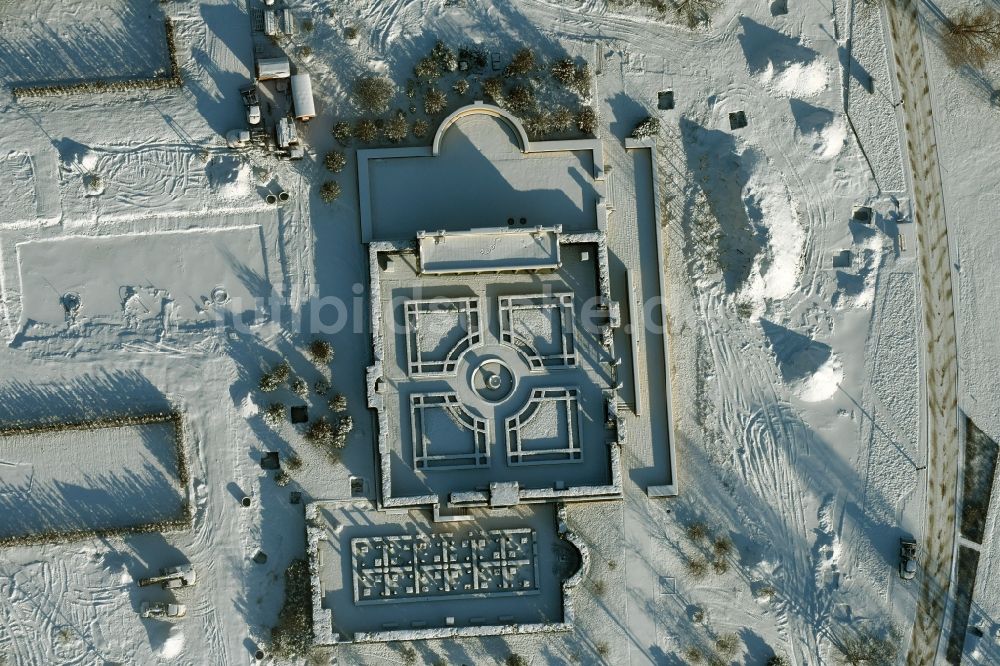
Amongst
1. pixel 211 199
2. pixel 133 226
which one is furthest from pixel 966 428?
pixel 133 226

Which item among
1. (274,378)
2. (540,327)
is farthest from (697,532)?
(274,378)

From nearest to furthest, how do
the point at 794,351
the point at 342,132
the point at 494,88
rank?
the point at 342,132, the point at 494,88, the point at 794,351

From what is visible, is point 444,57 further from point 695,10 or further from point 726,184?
point 726,184

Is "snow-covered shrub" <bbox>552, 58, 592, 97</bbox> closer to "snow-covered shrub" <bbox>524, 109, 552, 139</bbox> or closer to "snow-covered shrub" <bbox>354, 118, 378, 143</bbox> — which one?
"snow-covered shrub" <bbox>524, 109, 552, 139</bbox>

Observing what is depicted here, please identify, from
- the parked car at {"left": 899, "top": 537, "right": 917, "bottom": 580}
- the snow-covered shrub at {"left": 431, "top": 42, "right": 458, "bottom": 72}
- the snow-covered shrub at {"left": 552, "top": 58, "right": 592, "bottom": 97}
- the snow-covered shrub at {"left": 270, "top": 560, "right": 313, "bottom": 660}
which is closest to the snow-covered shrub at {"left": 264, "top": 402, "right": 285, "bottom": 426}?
the snow-covered shrub at {"left": 270, "top": 560, "right": 313, "bottom": 660}

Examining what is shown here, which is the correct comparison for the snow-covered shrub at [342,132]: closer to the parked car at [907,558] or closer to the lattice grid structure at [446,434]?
the lattice grid structure at [446,434]

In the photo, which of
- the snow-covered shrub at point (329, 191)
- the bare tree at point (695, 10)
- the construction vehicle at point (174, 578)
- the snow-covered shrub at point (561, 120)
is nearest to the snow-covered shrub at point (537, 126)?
the snow-covered shrub at point (561, 120)
